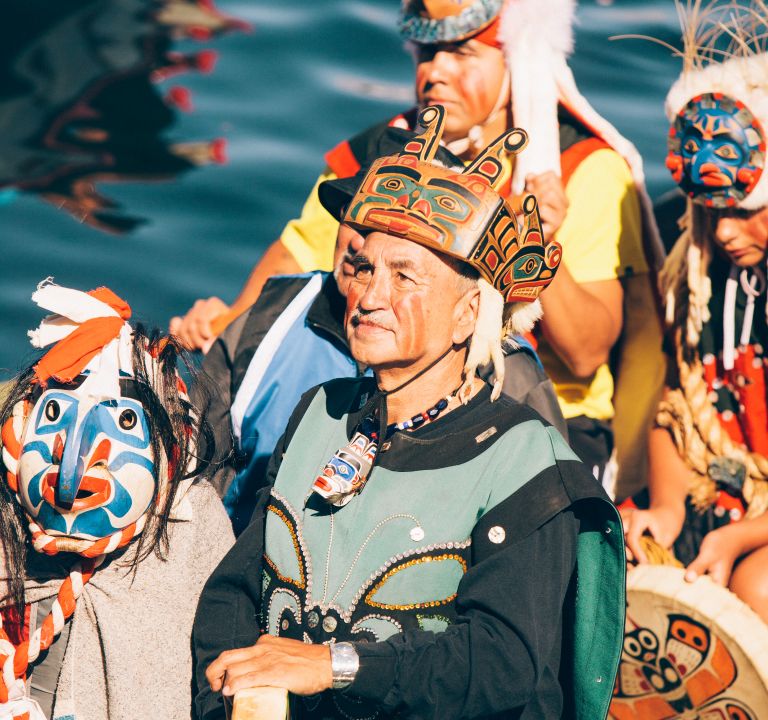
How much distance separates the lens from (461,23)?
11.5ft

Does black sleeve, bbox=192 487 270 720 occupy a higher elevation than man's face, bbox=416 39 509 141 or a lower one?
lower

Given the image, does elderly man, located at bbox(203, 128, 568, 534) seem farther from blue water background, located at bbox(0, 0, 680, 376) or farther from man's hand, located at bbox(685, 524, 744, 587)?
blue water background, located at bbox(0, 0, 680, 376)

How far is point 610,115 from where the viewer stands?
7.06 metres

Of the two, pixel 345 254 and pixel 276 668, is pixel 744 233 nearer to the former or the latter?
pixel 345 254

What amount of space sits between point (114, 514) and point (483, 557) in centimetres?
67

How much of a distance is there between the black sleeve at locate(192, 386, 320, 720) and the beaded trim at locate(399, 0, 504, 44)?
1422mm

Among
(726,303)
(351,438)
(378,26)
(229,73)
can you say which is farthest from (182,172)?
(351,438)

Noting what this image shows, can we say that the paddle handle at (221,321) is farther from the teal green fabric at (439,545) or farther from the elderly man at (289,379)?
the teal green fabric at (439,545)

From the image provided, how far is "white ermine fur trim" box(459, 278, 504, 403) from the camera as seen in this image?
242cm

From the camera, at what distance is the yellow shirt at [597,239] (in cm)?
348

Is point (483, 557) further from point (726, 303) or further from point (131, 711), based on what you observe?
point (726, 303)

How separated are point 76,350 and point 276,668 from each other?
683 mm

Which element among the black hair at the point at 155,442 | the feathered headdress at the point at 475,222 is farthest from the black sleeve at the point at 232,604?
the feathered headdress at the point at 475,222

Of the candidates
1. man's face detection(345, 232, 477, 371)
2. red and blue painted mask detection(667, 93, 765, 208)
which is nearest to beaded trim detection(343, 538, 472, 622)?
man's face detection(345, 232, 477, 371)
